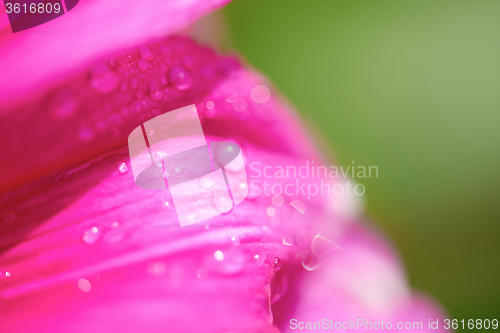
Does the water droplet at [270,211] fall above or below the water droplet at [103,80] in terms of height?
below

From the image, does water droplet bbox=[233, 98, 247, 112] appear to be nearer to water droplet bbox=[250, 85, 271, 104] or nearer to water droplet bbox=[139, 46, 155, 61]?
water droplet bbox=[250, 85, 271, 104]

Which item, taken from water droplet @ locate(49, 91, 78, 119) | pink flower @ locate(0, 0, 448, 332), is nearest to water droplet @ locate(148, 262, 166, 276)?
pink flower @ locate(0, 0, 448, 332)

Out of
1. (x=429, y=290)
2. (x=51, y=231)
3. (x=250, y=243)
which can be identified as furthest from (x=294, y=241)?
(x=51, y=231)

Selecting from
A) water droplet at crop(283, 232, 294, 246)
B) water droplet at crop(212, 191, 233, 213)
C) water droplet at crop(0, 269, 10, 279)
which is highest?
water droplet at crop(212, 191, 233, 213)

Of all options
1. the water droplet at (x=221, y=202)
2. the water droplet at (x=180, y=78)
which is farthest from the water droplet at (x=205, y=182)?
the water droplet at (x=180, y=78)

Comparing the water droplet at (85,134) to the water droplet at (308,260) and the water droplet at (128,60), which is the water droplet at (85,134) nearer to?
the water droplet at (128,60)

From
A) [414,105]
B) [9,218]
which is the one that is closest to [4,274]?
[9,218]
